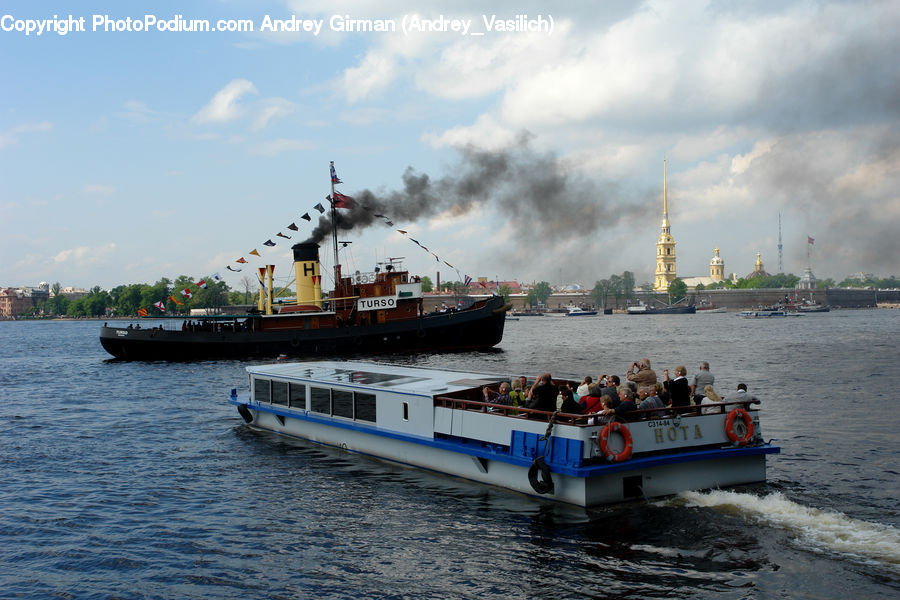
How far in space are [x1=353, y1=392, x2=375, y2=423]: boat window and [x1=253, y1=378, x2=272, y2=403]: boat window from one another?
193 inches

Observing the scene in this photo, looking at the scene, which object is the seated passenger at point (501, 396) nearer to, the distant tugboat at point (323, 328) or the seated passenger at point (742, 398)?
the seated passenger at point (742, 398)

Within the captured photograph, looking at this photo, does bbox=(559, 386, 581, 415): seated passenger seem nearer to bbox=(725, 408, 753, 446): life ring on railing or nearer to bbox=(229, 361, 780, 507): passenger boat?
bbox=(229, 361, 780, 507): passenger boat

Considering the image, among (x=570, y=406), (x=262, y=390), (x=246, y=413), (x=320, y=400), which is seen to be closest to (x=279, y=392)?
(x=262, y=390)

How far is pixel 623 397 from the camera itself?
48.4ft

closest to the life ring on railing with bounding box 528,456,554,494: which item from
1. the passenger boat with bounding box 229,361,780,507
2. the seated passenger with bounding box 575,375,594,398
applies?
the passenger boat with bounding box 229,361,780,507

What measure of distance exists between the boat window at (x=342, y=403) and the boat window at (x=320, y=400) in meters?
0.25

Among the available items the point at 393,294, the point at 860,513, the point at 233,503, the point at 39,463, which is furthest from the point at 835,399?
the point at 393,294

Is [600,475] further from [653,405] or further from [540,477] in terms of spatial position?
[653,405]

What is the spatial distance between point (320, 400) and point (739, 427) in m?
11.3

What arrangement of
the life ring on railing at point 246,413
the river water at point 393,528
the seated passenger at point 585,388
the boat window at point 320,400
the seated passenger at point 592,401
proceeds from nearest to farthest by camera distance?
1. the river water at point 393,528
2. the seated passenger at point 592,401
3. the seated passenger at point 585,388
4. the boat window at point 320,400
5. the life ring on railing at point 246,413

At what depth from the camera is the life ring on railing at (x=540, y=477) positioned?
1428 cm

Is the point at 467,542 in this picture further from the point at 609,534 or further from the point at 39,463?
the point at 39,463

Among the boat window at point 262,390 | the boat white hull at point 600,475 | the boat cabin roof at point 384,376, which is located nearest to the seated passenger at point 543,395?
the boat white hull at point 600,475

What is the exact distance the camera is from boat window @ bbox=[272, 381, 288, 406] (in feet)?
74.5
